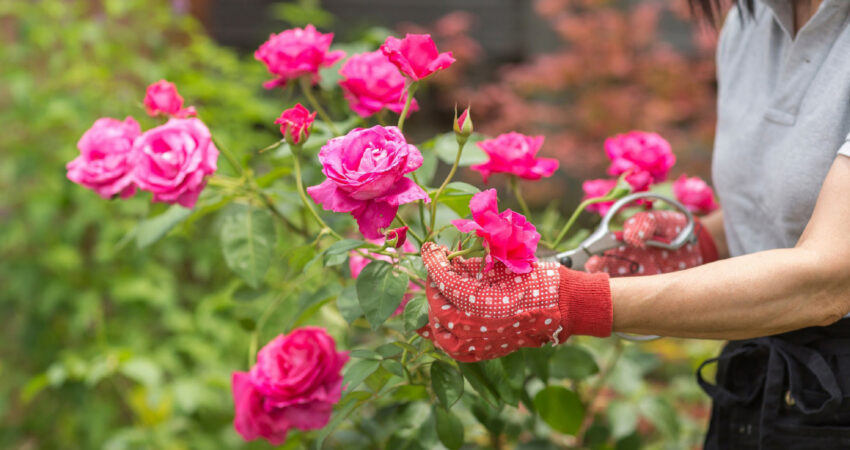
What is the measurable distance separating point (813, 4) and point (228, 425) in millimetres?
1857

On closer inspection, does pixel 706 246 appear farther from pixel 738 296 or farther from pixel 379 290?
pixel 379 290

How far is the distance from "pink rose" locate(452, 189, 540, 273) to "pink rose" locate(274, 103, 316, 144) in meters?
0.24

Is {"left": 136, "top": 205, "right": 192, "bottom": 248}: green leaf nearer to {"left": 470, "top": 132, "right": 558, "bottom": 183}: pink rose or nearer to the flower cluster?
the flower cluster

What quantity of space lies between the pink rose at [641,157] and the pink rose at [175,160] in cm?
65

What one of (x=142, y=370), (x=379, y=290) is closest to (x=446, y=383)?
(x=379, y=290)

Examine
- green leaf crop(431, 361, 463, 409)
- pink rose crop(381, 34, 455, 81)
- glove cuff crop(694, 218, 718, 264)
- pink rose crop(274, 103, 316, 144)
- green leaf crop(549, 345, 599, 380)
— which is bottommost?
green leaf crop(549, 345, 599, 380)

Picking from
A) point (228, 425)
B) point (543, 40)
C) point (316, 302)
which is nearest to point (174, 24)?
point (228, 425)

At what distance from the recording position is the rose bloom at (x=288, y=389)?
3.39ft

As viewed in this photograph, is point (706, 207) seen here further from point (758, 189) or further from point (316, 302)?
point (316, 302)

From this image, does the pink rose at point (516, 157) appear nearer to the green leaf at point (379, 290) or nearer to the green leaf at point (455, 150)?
the green leaf at point (455, 150)

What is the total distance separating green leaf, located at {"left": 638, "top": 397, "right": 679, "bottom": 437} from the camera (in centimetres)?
143

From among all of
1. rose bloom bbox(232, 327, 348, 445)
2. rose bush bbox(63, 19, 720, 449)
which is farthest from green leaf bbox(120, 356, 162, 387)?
rose bloom bbox(232, 327, 348, 445)

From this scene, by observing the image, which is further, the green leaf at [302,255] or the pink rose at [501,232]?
the green leaf at [302,255]

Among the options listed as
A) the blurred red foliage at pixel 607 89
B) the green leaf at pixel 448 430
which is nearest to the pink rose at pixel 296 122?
the green leaf at pixel 448 430
